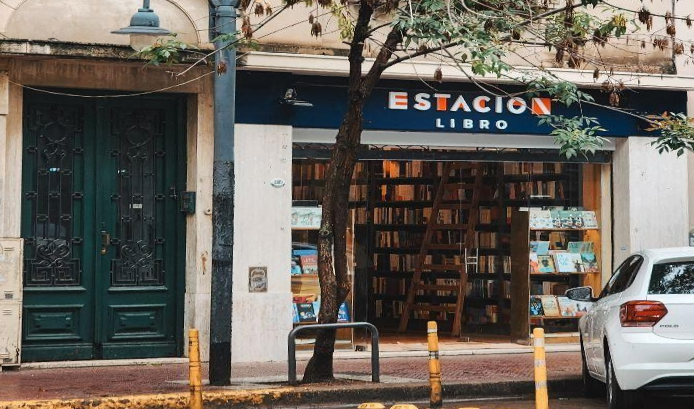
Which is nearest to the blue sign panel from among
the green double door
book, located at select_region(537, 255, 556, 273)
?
the green double door

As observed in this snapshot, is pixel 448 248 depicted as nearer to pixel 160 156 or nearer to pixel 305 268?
pixel 305 268

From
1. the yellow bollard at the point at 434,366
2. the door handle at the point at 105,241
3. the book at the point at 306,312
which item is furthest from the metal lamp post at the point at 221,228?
the book at the point at 306,312

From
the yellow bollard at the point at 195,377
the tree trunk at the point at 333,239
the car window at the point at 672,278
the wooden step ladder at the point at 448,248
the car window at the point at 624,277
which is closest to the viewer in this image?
the car window at the point at 672,278

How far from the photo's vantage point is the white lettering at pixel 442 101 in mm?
17203

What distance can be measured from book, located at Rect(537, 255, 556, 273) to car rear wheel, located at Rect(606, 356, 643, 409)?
7.22 metres

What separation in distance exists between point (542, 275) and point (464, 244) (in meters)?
1.41

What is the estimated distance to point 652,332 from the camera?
10.5 m

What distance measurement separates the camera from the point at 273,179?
53.7 ft

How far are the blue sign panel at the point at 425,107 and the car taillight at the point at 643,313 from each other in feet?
18.7

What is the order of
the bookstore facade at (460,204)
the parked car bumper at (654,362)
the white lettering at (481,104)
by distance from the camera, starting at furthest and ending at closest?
1. the white lettering at (481,104)
2. the bookstore facade at (460,204)
3. the parked car bumper at (654,362)

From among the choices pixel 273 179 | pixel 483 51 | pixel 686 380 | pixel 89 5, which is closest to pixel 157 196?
pixel 273 179

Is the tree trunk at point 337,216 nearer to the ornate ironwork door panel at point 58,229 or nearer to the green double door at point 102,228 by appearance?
the green double door at point 102,228

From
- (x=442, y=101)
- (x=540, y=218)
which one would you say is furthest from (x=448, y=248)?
(x=442, y=101)

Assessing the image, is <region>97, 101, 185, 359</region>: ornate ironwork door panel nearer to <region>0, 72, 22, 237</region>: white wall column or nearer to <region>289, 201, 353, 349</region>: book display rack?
<region>0, 72, 22, 237</region>: white wall column
